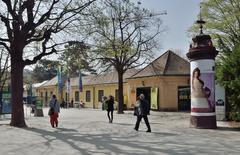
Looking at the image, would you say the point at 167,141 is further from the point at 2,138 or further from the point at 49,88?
the point at 49,88

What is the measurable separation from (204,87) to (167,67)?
24.7 meters

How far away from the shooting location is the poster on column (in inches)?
887

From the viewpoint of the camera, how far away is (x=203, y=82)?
74.4 feet

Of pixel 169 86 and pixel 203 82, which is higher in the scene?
pixel 169 86

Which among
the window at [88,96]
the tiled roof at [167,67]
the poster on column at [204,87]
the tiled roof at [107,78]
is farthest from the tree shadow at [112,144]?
the window at [88,96]

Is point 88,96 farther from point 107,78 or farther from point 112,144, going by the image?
point 112,144

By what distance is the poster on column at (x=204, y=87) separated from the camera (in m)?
22.5

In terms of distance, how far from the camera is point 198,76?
22.8m

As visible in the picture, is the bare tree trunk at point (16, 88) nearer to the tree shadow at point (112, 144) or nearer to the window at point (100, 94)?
the tree shadow at point (112, 144)

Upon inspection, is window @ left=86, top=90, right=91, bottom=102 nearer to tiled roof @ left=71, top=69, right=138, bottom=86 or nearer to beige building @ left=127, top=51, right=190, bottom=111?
tiled roof @ left=71, top=69, right=138, bottom=86

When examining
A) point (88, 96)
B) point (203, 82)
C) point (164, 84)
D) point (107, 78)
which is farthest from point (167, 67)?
point (203, 82)

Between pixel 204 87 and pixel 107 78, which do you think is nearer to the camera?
pixel 204 87

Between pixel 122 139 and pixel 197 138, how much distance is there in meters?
2.97

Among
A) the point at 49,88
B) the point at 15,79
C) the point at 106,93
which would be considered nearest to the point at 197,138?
the point at 15,79
